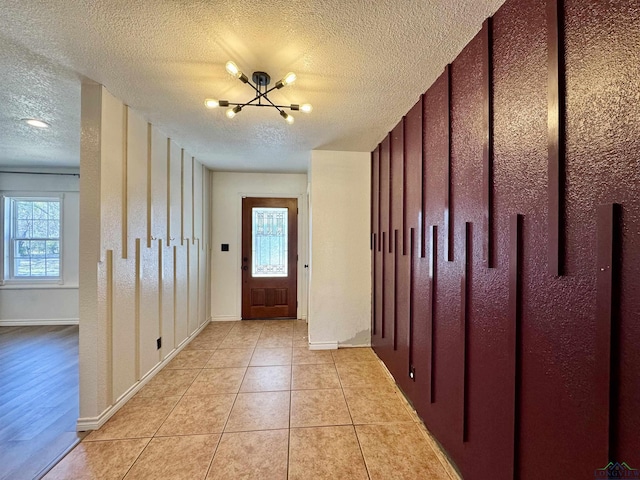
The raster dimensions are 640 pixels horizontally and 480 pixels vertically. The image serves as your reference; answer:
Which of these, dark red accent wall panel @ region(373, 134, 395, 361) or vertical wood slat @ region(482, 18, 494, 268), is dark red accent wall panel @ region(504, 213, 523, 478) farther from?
dark red accent wall panel @ region(373, 134, 395, 361)

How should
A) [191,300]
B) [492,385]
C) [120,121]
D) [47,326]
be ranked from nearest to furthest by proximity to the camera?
[492,385] < [120,121] < [191,300] < [47,326]

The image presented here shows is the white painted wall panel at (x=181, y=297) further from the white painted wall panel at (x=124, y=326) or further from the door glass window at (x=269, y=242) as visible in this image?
the door glass window at (x=269, y=242)

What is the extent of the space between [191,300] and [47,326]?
262 cm

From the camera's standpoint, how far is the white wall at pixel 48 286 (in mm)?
4109

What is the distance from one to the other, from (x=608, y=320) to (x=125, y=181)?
295 cm

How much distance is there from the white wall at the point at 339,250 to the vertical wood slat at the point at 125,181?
1866 millimetres

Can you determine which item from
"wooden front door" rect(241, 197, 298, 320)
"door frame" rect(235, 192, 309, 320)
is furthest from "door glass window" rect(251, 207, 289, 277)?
"door frame" rect(235, 192, 309, 320)

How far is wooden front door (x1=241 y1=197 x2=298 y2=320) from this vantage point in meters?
4.53

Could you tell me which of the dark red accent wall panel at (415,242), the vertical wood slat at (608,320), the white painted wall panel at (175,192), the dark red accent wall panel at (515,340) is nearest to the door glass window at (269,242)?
the white painted wall panel at (175,192)

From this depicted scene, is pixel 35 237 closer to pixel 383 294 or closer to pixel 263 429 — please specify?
pixel 263 429

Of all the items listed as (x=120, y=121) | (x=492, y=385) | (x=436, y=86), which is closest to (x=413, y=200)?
(x=436, y=86)

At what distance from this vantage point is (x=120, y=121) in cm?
214

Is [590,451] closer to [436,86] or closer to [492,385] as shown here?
[492,385]

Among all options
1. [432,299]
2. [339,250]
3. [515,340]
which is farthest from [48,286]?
[515,340]
